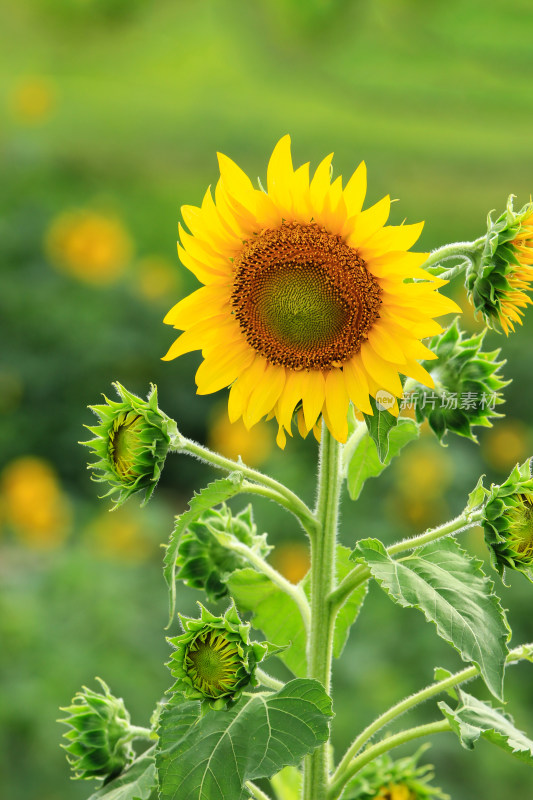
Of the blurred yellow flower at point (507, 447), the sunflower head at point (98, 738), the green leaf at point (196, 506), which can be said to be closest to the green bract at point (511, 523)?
the green leaf at point (196, 506)

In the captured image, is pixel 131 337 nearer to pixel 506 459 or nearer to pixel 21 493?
pixel 21 493

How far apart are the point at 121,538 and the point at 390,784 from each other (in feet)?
5.72

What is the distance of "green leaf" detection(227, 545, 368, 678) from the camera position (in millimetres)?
1053

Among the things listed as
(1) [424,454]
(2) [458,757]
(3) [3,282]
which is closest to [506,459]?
(1) [424,454]

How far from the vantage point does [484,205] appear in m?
5.30

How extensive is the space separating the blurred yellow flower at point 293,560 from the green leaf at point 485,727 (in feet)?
5.57

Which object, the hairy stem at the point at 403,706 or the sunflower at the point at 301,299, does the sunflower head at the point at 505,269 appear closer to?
the sunflower at the point at 301,299

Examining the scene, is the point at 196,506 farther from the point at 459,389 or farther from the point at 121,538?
the point at 121,538

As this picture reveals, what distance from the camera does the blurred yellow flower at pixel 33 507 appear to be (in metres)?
2.90

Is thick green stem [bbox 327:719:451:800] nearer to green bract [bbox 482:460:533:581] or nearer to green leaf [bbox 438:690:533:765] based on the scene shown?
green leaf [bbox 438:690:533:765]

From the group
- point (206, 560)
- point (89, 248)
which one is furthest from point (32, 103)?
point (206, 560)

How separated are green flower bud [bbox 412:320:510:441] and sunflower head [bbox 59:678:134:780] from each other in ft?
1.48

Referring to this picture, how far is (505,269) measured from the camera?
2.85ft

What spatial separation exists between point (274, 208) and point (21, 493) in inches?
87.3
